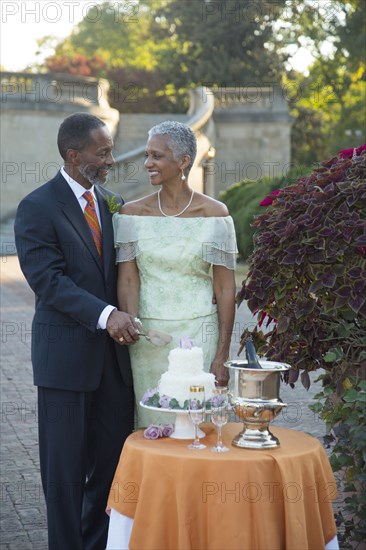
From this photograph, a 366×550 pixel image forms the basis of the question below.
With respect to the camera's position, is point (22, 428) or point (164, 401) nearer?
point (164, 401)

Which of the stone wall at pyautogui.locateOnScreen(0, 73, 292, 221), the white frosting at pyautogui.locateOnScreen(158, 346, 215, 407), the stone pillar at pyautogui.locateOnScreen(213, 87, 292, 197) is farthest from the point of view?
the stone pillar at pyautogui.locateOnScreen(213, 87, 292, 197)

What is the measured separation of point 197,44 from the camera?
149ft

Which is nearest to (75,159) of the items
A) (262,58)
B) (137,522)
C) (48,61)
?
(137,522)

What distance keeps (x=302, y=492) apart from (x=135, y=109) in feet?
140

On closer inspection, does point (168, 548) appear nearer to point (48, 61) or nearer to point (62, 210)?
point (62, 210)

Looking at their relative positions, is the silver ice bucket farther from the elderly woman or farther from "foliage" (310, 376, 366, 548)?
the elderly woman

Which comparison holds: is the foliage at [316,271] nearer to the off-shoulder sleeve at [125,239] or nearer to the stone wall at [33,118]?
the off-shoulder sleeve at [125,239]

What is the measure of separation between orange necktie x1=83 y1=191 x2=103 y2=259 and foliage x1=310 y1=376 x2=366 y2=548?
1459 mm

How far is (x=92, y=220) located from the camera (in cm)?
529

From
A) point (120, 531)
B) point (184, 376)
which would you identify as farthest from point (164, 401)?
point (120, 531)

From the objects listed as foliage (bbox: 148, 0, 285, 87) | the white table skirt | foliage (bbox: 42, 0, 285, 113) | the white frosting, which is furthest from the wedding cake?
foliage (bbox: 148, 0, 285, 87)

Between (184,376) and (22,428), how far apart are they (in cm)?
454

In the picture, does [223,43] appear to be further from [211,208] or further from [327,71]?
[211,208]

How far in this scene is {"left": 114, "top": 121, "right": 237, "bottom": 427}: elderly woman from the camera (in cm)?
520
